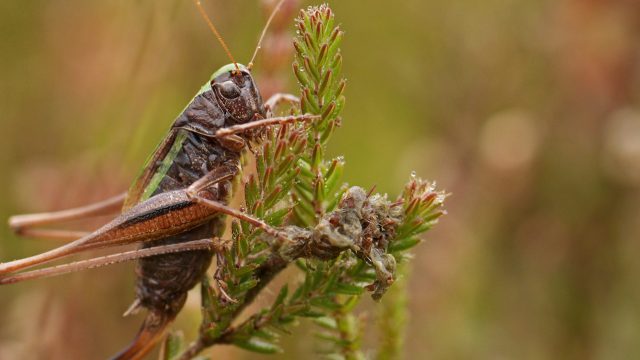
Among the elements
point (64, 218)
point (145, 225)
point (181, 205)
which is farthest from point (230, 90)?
point (64, 218)

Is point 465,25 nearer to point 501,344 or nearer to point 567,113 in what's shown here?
point 567,113

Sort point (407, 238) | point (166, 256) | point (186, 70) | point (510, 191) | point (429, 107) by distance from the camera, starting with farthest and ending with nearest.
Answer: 1. point (429, 107)
2. point (186, 70)
3. point (510, 191)
4. point (166, 256)
5. point (407, 238)

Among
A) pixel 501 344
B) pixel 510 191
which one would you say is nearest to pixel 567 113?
pixel 510 191

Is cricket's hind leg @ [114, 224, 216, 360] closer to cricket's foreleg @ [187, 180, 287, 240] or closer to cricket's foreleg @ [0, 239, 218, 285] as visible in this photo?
cricket's foreleg @ [0, 239, 218, 285]

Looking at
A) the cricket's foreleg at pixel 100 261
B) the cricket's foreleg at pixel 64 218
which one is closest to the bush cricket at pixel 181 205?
the cricket's foreleg at pixel 100 261

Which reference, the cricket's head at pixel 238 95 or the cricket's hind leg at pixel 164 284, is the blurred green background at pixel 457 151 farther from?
the cricket's hind leg at pixel 164 284

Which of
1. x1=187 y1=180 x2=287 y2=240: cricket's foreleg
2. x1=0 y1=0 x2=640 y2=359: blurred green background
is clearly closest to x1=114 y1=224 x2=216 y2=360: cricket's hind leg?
x1=187 y1=180 x2=287 y2=240: cricket's foreleg

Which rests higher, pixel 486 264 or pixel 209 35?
pixel 209 35
